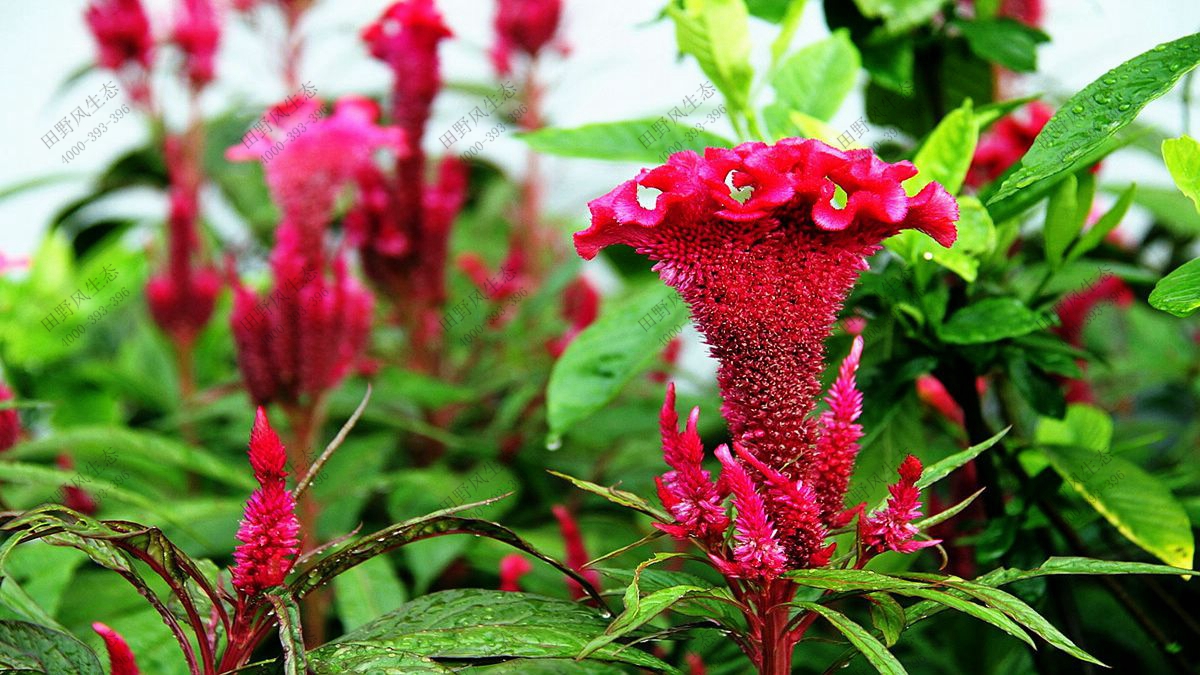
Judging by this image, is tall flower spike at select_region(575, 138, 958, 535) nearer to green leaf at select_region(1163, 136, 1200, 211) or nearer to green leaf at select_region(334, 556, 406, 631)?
green leaf at select_region(1163, 136, 1200, 211)

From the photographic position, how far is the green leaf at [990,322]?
67cm

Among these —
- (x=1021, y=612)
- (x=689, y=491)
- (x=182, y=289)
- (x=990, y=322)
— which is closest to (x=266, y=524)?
(x=689, y=491)

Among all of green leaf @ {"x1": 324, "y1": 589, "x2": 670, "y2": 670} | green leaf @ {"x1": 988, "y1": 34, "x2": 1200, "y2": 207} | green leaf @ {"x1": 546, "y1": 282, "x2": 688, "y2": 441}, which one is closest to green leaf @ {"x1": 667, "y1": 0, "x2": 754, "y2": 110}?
green leaf @ {"x1": 546, "y1": 282, "x2": 688, "y2": 441}

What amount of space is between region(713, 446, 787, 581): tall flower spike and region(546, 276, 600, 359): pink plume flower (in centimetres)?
63

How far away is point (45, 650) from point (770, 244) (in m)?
0.41

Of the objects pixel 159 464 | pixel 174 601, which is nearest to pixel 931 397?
pixel 174 601

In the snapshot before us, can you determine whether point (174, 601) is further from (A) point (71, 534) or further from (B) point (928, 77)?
(B) point (928, 77)

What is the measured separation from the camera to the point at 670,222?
518mm

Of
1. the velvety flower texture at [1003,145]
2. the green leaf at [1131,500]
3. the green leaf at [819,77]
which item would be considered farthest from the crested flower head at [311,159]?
the green leaf at [1131,500]

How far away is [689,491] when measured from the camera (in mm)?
516

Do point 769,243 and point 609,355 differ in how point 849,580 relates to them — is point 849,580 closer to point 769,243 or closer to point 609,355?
point 769,243

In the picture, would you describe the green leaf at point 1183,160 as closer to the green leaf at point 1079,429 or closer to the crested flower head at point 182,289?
the green leaf at point 1079,429

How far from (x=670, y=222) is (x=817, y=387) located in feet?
0.36

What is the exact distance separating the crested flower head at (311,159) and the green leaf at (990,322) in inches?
25.2
